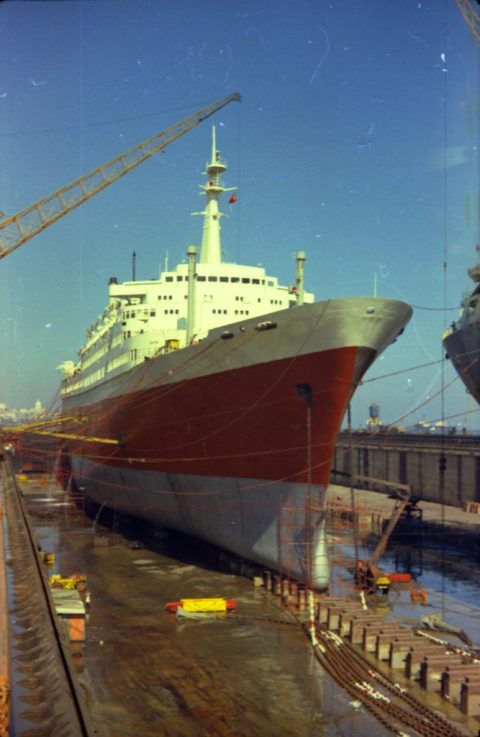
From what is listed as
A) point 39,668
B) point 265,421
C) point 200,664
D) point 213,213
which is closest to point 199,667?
point 200,664

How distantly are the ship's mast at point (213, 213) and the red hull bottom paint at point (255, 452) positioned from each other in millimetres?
8336

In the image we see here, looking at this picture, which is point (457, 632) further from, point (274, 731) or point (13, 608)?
point (13, 608)

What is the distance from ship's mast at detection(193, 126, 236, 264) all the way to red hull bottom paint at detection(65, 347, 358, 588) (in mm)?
8336

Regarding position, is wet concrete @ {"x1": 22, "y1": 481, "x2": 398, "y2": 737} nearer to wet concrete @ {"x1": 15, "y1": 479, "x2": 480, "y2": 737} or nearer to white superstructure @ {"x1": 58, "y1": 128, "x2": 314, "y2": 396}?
wet concrete @ {"x1": 15, "y1": 479, "x2": 480, "y2": 737}

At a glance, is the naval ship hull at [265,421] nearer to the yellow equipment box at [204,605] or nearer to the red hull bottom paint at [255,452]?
the red hull bottom paint at [255,452]

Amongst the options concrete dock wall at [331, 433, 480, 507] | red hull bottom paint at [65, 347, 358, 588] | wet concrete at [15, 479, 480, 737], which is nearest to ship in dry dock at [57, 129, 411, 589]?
red hull bottom paint at [65, 347, 358, 588]

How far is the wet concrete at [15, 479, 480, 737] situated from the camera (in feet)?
36.1

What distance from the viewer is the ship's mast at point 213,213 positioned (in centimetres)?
3027

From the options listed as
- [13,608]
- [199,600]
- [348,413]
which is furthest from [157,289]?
[13,608]

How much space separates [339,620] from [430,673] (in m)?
3.48

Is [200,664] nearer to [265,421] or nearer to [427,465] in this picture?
[265,421]

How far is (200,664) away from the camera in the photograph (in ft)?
44.5

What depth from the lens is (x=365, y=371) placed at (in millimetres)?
18438

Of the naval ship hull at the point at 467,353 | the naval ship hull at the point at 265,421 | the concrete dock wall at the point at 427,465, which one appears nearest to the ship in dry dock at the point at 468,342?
the naval ship hull at the point at 467,353
